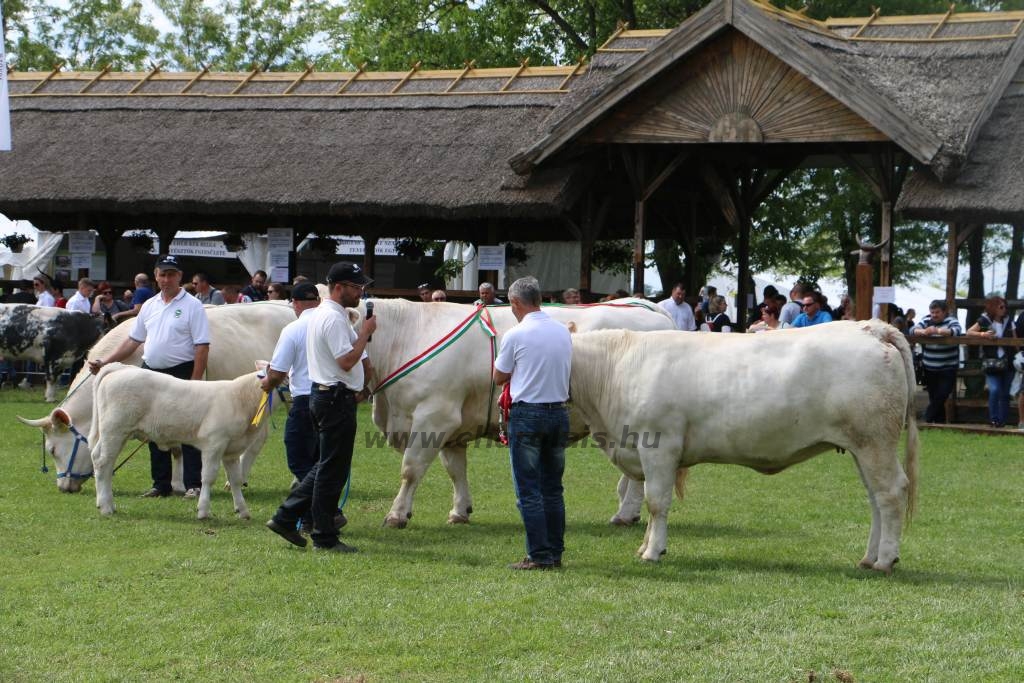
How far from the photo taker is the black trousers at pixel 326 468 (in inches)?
384

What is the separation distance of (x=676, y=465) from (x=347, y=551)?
8.07 feet

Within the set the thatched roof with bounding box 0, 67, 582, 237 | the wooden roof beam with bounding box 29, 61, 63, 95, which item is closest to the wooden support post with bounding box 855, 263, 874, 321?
the thatched roof with bounding box 0, 67, 582, 237

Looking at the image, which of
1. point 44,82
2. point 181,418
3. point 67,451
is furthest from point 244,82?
point 181,418

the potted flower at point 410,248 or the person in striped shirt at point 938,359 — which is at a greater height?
the potted flower at point 410,248

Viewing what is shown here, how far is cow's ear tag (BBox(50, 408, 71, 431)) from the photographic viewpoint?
12.8m

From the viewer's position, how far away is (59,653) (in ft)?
23.4

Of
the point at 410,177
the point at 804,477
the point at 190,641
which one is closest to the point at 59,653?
the point at 190,641

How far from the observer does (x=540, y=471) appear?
374 inches

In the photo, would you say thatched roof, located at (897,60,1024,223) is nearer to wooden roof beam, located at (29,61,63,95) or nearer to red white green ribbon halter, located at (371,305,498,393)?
red white green ribbon halter, located at (371,305,498,393)

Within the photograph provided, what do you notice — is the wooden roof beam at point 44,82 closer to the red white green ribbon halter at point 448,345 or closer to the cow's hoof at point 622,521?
the red white green ribbon halter at point 448,345

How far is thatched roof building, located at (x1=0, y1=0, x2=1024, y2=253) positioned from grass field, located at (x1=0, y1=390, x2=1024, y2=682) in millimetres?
8549

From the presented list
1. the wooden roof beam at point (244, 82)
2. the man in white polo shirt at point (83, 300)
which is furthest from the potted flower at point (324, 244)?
the man in white polo shirt at point (83, 300)

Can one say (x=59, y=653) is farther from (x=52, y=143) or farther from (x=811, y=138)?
(x=52, y=143)

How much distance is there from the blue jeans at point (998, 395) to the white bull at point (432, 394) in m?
9.40
